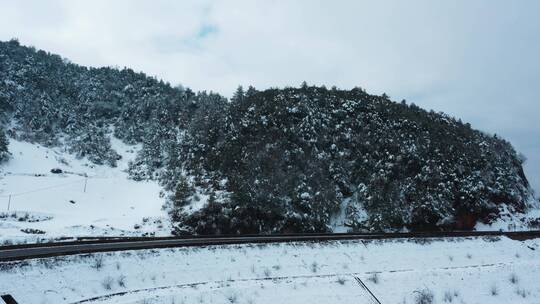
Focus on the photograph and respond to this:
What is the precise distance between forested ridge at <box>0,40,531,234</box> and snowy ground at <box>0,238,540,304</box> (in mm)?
15175

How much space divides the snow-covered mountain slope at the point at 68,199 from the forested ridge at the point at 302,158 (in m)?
2.29

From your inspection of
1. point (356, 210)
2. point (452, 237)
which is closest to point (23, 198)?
point (356, 210)

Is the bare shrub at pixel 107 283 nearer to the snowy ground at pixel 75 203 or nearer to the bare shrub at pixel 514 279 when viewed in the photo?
the snowy ground at pixel 75 203

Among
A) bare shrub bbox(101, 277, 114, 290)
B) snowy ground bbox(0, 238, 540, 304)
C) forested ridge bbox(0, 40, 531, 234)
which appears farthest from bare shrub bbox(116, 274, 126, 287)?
forested ridge bbox(0, 40, 531, 234)

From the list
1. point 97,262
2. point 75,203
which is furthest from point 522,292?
point 75,203

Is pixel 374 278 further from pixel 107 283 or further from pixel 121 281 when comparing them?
pixel 107 283

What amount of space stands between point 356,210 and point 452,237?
15.2m

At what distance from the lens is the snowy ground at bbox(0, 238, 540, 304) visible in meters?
13.9

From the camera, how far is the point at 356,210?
39594mm

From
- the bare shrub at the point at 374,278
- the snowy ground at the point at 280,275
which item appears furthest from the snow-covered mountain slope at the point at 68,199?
the bare shrub at the point at 374,278

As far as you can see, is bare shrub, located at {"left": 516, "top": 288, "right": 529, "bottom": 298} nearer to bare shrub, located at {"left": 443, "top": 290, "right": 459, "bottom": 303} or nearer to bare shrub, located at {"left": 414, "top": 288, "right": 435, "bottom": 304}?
bare shrub, located at {"left": 443, "top": 290, "right": 459, "bottom": 303}

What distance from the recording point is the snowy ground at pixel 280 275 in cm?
1388

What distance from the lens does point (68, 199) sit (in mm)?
41375

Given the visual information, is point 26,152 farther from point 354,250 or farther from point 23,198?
point 354,250
